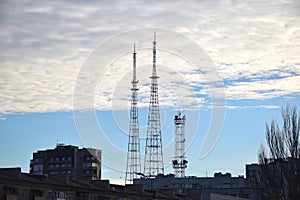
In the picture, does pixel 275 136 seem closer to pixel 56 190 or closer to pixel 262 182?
pixel 262 182

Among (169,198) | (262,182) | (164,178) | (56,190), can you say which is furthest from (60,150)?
(262,182)

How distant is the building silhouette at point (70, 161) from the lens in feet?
558

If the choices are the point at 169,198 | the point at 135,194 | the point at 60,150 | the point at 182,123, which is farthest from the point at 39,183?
the point at 60,150

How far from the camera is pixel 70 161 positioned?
170125 millimetres

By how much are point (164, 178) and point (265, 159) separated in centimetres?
7422

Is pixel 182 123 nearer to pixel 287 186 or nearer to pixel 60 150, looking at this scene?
pixel 60 150

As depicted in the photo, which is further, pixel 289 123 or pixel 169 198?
pixel 169 198

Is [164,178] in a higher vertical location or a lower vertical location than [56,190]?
higher

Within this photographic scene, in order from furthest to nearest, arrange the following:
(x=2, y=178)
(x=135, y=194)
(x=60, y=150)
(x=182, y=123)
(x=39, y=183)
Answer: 1. (x=60, y=150)
2. (x=182, y=123)
3. (x=135, y=194)
4. (x=39, y=183)
5. (x=2, y=178)

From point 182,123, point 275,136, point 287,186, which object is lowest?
point 287,186

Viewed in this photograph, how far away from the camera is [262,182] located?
210 feet

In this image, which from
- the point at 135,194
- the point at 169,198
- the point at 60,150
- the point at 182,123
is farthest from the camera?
the point at 60,150

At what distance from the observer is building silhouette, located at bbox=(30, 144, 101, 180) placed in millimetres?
170125

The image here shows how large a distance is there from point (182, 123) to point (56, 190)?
207 feet
